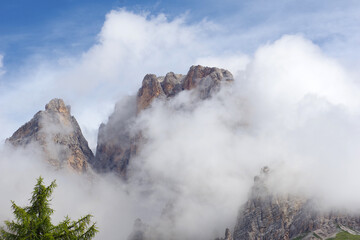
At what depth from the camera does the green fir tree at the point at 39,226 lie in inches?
1356

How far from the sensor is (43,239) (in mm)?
34156

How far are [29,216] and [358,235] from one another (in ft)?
619

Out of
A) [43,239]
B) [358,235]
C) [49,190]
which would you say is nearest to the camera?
[43,239]

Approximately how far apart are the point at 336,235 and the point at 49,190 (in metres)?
184

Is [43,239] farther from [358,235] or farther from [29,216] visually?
[358,235]

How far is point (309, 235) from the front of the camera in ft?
655

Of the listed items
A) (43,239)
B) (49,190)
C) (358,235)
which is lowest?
(43,239)

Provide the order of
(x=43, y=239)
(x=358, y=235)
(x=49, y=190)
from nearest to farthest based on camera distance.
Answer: (x=43, y=239) → (x=49, y=190) → (x=358, y=235)

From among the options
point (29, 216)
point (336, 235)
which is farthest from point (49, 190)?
point (336, 235)

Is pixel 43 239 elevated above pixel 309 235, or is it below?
below

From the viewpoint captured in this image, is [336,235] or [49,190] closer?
[49,190]

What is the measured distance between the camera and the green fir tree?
113 feet

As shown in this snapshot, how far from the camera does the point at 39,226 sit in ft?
115

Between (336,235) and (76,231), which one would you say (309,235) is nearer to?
(336,235)
